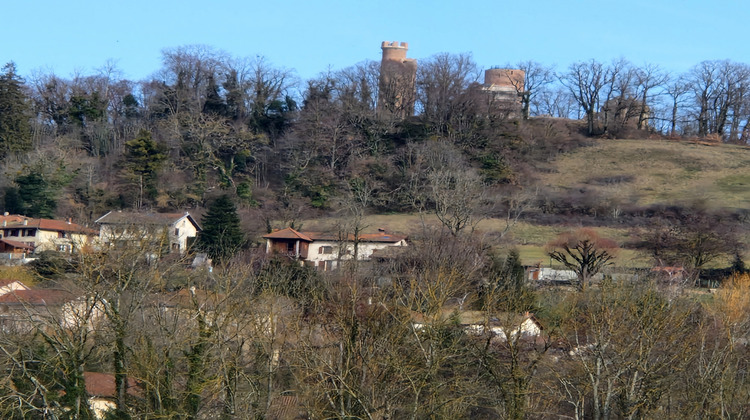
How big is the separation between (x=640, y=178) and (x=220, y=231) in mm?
25960

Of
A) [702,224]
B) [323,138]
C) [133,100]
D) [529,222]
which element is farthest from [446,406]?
[133,100]

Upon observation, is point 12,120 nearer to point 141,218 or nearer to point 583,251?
point 141,218

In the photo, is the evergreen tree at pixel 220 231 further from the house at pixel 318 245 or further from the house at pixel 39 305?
the house at pixel 39 305

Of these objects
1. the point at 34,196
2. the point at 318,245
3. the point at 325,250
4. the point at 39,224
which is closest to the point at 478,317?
the point at 325,250

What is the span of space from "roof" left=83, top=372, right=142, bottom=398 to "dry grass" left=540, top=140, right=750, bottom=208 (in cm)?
3302

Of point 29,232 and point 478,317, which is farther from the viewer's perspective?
point 29,232

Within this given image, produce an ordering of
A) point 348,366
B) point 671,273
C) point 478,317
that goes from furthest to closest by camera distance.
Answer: point 671,273, point 478,317, point 348,366

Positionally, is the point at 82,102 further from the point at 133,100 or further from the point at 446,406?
the point at 446,406

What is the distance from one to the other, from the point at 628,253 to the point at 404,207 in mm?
13156

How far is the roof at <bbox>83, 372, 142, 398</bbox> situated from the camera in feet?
55.3

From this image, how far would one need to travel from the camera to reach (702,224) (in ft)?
123

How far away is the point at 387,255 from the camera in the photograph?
32.2m

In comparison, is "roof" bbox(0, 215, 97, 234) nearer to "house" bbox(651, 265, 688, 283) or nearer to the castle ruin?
the castle ruin

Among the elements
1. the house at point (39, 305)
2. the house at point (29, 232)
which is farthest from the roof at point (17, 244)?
the house at point (39, 305)
